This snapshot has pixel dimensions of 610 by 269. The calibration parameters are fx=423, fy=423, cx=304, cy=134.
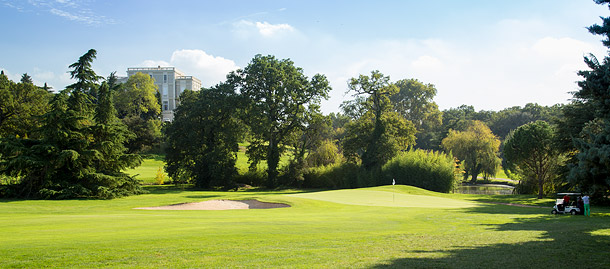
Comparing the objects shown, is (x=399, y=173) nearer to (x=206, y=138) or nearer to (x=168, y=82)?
(x=206, y=138)

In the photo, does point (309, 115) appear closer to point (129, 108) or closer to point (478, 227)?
point (478, 227)

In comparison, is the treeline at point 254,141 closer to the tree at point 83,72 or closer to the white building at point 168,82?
the tree at point 83,72

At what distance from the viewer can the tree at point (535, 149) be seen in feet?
115

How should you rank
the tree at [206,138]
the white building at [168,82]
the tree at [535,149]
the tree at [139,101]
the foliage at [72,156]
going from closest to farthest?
the foliage at [72,156]
the tree at [535,149]
the tree at [206,138]
the tree at [139,101]
the white building at [168,82]

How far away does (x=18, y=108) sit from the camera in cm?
3750

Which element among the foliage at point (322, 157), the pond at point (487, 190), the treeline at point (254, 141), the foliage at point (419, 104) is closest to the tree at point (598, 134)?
the treeline at point (254, 141)

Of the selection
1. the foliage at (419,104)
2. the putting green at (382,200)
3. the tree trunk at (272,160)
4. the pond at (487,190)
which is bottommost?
the pond at (487,190)

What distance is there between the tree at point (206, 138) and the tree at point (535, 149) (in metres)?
27.5

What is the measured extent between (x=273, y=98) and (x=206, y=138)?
28.5 feet

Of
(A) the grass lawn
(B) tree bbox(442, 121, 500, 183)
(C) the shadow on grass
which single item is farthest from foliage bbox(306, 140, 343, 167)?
(C) the shadow on grass

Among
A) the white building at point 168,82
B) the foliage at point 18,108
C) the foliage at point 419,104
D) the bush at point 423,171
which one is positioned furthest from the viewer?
the white building at point 168,82

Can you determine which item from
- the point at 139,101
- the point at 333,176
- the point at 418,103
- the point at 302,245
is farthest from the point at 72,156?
the point at 418,103

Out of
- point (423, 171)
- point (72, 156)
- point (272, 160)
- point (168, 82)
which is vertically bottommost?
point (423, 171)

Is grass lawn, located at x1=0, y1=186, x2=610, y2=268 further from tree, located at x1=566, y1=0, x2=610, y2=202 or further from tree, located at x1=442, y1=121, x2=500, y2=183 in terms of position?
tree, located at x1=442, y1=121, x2=500, y2=183
